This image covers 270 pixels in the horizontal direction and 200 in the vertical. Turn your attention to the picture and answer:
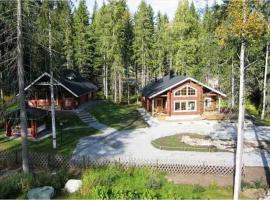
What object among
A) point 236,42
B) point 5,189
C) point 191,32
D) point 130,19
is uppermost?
point 130,19

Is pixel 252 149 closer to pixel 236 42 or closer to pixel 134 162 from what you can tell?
pixel 134 162

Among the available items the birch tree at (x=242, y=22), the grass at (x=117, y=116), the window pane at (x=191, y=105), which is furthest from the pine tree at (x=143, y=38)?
the birch tree at (x=242, y=22)

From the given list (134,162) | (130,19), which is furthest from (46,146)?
(130,19)

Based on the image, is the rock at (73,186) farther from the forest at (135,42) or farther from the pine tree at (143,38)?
the pine tree at (143,38)

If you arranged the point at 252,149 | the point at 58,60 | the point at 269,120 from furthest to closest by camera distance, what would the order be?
the point at 269,120 → the point at 252,149 → the point at 58,60

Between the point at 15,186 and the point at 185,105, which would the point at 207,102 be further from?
the point at 15,186

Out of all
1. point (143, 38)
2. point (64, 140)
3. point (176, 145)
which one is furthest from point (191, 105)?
point (143, 38)

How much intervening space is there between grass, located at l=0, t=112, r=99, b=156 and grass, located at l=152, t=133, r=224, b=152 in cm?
658

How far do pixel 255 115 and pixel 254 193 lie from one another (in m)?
27.0

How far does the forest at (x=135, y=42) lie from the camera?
15.3 m

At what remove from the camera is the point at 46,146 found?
2661cm

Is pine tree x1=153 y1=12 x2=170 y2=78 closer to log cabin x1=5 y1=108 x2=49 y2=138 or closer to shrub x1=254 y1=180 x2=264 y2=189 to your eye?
log cabin x1=5 y1=108 x2=49 y2=138

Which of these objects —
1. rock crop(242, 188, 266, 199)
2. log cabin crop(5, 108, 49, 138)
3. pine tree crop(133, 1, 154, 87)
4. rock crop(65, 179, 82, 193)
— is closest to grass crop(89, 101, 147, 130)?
log cabin crop(5, 108, 49, 138)

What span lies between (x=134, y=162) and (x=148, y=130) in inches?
444
